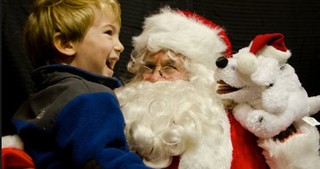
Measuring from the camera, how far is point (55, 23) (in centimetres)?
105

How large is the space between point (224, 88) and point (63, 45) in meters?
0.50

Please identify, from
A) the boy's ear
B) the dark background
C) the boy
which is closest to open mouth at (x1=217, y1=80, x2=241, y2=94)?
the boy

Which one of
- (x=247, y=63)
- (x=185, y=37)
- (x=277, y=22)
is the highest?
(x=247, y=63)

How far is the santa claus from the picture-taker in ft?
3.76

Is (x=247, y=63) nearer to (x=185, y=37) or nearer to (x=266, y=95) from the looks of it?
(x=266, y=95)

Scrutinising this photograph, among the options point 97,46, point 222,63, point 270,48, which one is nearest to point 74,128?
point 97,46

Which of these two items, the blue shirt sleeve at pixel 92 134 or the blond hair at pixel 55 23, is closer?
the blue shirt sleeve at pixel 92 134

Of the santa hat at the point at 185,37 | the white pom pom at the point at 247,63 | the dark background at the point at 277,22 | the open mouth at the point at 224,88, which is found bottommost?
the dark background at the point at 277,22

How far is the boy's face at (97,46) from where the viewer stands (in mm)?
1068

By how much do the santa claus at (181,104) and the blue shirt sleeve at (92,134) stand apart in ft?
0.87

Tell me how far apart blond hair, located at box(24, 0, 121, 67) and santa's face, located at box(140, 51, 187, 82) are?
0.34 meters

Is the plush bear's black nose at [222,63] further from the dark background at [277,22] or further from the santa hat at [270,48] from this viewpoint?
the dark background at [277,22]

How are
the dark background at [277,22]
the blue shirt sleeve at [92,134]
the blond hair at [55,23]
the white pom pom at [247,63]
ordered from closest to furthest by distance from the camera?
1. the blue shirt sleeve at [92,134]
2. the blond hair at [55,23]
3. the white pom pom at [247,63]
4. the dark background at [277,22]

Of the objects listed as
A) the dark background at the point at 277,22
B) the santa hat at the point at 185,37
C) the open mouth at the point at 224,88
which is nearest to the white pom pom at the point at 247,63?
the open mouth at the point at 224,88
